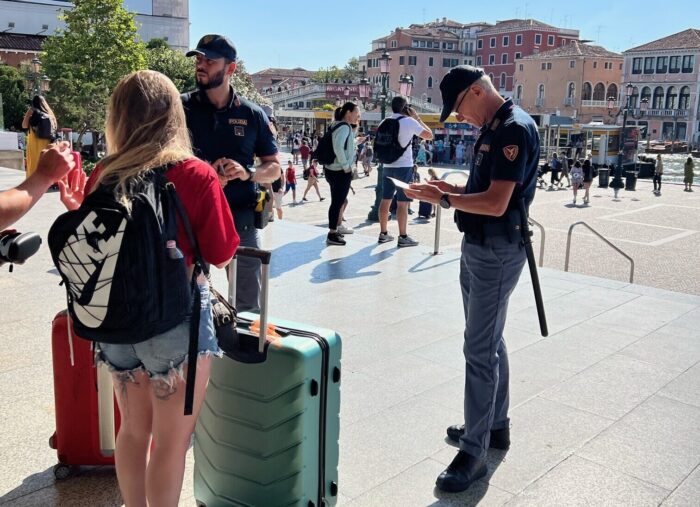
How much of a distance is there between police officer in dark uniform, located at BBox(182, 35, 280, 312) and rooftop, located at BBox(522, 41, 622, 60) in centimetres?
10021

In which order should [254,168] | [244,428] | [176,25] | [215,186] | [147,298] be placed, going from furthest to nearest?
[176,25] < [254,168] < [244,428] < [215,186] < [147,298]

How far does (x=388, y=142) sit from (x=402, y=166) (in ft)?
1.31

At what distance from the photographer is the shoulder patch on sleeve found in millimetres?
2998

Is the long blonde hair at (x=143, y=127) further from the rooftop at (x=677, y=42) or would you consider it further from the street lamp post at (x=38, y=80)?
the rooftop at (x=677, y=42)

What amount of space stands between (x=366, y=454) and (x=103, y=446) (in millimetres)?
1270

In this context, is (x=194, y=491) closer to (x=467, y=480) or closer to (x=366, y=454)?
(x=366, y=454)

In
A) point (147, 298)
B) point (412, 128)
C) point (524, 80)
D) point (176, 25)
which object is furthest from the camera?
point (524, 80)

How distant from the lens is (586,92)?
99.3m

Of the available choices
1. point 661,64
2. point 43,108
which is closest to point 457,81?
point 43,108

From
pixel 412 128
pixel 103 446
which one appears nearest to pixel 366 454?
pixel 103 446

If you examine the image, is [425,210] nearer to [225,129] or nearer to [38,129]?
[38,129]

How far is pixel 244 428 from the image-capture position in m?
2.71

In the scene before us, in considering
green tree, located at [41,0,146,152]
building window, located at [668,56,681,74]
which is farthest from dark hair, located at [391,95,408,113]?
building window, located at [668,56,681,74]

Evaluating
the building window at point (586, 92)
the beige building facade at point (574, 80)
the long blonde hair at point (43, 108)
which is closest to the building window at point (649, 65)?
the beige building facade at point (574, 80)
